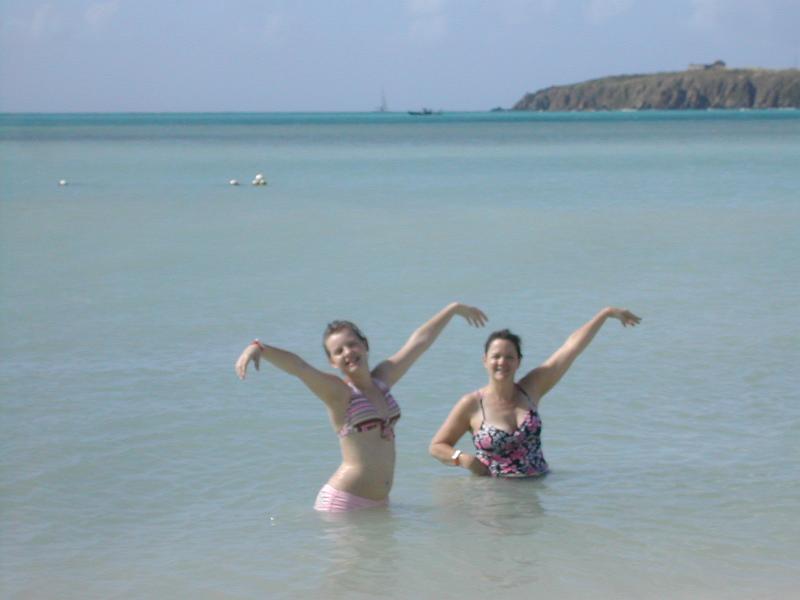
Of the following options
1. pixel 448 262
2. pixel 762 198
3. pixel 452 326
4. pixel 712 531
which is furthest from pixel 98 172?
pixel 712 531

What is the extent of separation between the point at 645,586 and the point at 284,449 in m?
3.19

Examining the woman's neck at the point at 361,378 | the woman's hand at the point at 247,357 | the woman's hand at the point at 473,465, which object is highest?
the woman's hand at the point at 247,357

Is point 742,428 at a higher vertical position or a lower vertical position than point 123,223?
lower

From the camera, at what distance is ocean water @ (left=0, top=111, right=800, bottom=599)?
6379 millimetres

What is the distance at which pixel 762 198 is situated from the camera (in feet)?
87.6

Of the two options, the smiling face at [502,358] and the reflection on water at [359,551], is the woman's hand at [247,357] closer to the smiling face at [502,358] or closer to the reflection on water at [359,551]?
the reflection on water at [359,551]

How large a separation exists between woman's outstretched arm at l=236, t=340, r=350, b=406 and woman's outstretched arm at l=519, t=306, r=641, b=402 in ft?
4.41

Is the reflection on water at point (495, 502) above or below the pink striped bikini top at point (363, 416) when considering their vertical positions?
below

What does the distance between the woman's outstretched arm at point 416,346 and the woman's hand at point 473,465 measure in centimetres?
76

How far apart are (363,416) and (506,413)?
3.55ft

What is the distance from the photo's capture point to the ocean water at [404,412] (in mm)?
6379

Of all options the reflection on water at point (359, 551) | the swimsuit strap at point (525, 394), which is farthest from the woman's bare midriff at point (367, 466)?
the swimsuit strap at point (525, 394)

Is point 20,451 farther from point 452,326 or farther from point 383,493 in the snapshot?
point 452,326

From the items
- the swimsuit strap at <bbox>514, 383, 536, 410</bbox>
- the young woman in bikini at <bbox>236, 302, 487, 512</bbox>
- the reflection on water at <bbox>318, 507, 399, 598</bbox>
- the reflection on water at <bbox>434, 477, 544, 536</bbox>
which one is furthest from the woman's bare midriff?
the swimsuit strap at <bbox>514, 383, 536, 410</bbox>
